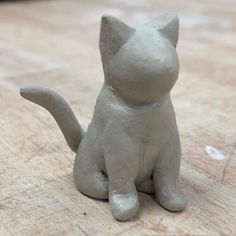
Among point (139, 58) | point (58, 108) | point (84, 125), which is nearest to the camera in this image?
point (139, 58)

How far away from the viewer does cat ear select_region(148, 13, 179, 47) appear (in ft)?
2.19

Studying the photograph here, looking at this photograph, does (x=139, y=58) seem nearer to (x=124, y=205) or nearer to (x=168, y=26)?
(x=168, y=26)

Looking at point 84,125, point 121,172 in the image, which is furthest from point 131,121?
point 84,125

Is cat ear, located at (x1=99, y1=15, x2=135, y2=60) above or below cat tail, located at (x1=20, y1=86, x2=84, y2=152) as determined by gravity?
above

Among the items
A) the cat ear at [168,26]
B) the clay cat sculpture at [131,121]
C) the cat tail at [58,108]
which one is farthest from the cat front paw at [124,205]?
Answer: the cat ear at [168,26]

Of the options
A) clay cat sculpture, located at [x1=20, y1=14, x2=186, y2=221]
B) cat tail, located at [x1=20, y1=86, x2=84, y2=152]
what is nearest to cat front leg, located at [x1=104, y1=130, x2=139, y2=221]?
clay cat sculpture, located at [x1=20, y1=14, x2=186, y2=221]

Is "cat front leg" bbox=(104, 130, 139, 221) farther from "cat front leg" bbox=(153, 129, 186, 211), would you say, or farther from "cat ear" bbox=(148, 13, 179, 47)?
"cat ear" bbox=(148, 13, 179, 47)

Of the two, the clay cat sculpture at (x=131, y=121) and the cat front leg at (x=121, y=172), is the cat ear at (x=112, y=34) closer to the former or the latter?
the clay cat sculpture at (x=131, y=121)

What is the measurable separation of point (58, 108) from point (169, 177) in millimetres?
222

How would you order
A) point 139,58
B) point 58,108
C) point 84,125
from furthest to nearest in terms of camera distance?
1. point 84,125
2. point 58,108
3. point 139,58

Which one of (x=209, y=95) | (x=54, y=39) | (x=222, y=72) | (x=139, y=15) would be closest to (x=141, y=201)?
(x=209, y=95)

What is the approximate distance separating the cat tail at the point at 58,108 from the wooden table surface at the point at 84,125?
90mm

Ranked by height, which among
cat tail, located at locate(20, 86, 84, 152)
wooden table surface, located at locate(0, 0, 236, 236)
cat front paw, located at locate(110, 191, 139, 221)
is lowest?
wooden table surface, located at locate(0, 0, 236, 236)

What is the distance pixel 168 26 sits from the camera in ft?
2.20
